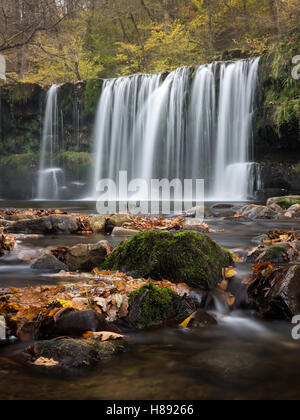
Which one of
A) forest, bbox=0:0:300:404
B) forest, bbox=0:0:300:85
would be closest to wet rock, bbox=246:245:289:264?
forest, bbox=0:0:300:404

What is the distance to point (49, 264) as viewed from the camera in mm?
4270

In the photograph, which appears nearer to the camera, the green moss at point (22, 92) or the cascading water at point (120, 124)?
the cascading water at point (120, 124)

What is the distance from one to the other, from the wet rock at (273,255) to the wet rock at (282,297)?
115 centimetres

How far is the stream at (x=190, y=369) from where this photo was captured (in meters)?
1.80

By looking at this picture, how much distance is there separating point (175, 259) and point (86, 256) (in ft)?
3.83

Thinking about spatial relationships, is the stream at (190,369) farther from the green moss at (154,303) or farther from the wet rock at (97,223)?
the wet rock at (97,223)

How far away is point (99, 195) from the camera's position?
2134 cm

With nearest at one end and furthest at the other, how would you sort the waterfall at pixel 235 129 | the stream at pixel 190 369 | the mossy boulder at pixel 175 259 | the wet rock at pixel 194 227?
the stream at pixel 190 369 < the mossy boulder at pixel 175 259 < the wet rock at pixel 194 227 < the waterfall at pixel 235 129

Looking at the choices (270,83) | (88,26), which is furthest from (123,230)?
(88,26)

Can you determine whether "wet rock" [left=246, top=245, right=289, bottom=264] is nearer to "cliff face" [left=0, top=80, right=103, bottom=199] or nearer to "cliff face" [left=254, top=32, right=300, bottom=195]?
"cliff face" [left=254, top=32, right=300, bottom=195]

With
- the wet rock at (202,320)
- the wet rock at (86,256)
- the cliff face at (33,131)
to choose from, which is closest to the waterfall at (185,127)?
the cliff face at (33,131)

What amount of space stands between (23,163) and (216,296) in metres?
21.4

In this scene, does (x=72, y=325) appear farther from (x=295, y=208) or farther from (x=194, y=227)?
(x=295, y=208)
